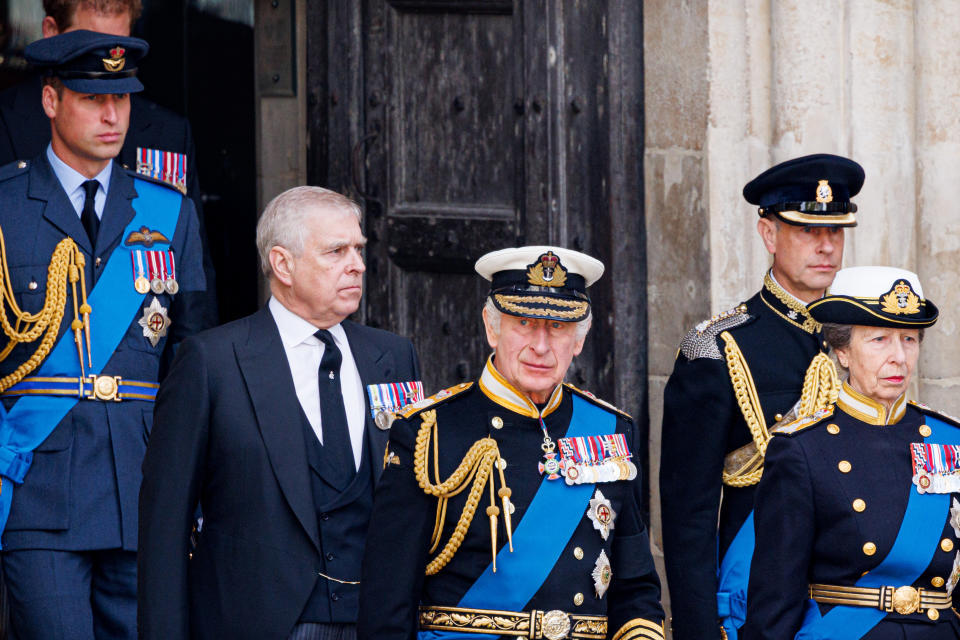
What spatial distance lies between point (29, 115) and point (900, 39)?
111 inches

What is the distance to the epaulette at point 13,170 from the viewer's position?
5070 millimetres

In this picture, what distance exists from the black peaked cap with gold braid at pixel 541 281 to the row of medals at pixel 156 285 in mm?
1336

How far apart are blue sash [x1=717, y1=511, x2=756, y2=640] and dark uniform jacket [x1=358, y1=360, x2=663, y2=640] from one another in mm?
664

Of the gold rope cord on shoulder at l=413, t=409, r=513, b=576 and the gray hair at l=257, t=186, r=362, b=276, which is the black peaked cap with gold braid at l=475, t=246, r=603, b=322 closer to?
the gold rope cord on shoulder at l=413, t=409, r=513, b=576

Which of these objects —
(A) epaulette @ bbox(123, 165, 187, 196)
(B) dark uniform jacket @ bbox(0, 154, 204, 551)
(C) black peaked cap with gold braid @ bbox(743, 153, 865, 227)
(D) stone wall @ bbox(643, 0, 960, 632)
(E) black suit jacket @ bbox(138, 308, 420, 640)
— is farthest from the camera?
(D) stone wall @ bbox(643, 0, 960, 632)

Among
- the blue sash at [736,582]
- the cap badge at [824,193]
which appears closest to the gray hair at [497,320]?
the blue sash at [736,582]

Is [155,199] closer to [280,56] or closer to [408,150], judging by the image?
[408,150]

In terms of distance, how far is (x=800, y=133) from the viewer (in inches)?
220

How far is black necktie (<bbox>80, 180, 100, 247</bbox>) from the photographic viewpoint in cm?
510

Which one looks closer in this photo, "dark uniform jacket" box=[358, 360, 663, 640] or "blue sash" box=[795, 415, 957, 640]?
"dark uniform jacket" box=[358, 360, 663, 640]

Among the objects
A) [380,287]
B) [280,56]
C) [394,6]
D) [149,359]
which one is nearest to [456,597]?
[149,359]

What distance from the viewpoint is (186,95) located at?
7.52 m

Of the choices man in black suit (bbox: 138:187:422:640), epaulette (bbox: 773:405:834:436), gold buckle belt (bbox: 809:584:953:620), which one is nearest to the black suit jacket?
man in black suit (bbox: 138:187:422:640)

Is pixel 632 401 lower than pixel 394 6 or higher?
lower
